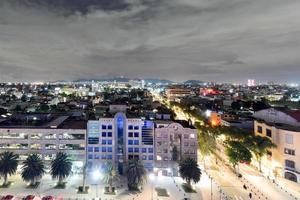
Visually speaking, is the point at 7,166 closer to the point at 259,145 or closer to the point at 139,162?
the point at 139,162

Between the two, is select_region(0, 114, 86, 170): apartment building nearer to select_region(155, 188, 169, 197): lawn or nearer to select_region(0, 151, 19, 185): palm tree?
select_region(0, 151, 19, 185): palm tree

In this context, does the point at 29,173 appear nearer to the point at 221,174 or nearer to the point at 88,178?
the point at 88,178

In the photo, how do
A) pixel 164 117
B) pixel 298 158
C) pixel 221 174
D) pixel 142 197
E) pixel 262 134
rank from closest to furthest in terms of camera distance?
pixel 142 197 < pixel 298 158 < pixel 221 174 < pixel 262 134 < pixel 164 117

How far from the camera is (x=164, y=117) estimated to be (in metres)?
78.2

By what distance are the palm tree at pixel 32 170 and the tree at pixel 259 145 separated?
161ft

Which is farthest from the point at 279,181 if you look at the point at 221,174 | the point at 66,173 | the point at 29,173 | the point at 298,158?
the point at 29,173

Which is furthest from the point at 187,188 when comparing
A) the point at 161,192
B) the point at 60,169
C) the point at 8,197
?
the point at 8,197

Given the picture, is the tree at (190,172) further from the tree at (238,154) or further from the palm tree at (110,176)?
the palm tree at (110,176)

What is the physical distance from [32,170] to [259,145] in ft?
170

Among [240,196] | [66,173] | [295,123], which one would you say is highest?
[295,123]

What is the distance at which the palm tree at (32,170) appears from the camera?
52.1 m

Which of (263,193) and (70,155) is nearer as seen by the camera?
(263,193)

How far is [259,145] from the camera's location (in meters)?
63.3

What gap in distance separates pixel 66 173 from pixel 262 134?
51792mm
